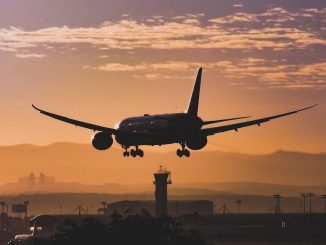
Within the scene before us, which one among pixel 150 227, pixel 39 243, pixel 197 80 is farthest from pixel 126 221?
pixel 197 80

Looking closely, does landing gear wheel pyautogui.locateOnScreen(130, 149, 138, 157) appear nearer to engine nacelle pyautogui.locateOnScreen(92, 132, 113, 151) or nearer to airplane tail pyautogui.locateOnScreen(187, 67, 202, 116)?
engine nacelle pyautogui.locateOnScreen(92, 132, 113, 151)

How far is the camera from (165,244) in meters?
88.9

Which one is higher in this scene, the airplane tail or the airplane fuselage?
the airplane tail

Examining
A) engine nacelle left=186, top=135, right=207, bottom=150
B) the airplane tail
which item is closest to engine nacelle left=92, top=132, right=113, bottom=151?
engine nacelle left=186, top=135, right=207, bottom=150

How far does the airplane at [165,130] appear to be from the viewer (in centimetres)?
13262

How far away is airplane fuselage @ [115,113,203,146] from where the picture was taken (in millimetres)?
132375

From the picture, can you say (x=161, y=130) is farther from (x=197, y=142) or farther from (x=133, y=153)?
(x=133, y=153)

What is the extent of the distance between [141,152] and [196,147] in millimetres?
10408

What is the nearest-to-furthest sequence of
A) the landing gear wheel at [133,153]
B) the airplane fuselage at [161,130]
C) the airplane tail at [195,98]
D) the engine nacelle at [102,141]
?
the airplane fuselage at [161,130] → the airplane tail at [195,98] → the landing gear wheel at [133,153] → the engine nacelle at [102,141]

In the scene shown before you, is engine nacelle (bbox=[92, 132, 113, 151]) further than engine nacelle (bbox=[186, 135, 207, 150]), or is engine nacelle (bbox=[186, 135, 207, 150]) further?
engine nacelle (bbox=[92, 132, 113, 151])

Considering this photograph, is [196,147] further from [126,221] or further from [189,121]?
[126,221]

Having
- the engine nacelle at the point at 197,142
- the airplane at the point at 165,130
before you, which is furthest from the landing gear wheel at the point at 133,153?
the engine nacelle at the point at 197,142

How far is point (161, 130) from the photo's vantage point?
134 meters

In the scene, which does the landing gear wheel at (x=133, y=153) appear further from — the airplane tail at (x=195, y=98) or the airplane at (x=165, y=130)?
the airplane tail at (x=195, y=98)
